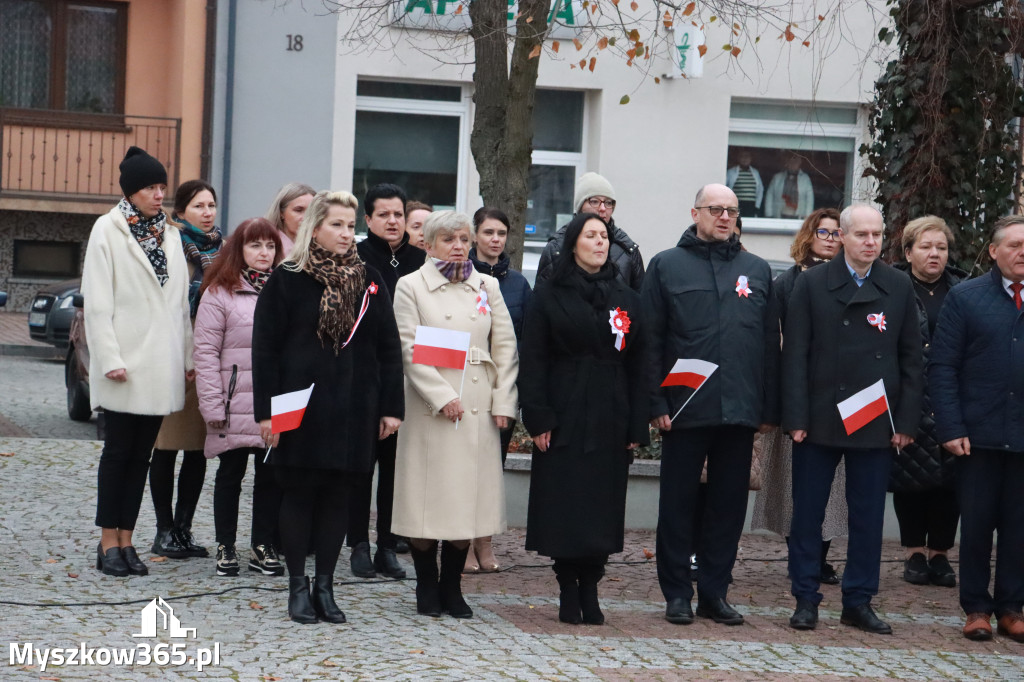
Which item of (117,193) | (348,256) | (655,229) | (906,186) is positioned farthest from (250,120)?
(348,256)

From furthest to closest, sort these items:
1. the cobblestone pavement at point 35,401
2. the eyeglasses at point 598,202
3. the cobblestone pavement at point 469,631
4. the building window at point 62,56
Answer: the building window at point 62,56, the cobblestone pavement at point 35,401, the eyeglasses at point 598,202, the cobblestone pavement at point 469,631

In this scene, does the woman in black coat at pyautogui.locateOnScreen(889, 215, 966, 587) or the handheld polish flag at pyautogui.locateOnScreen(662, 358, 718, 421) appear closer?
the handheld polish flag at pyautogui.locateOnScreen(662, 358, 718, 421)

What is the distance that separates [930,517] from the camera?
8.08m

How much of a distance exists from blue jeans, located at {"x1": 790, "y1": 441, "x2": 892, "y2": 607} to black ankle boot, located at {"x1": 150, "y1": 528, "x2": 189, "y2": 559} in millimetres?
3158

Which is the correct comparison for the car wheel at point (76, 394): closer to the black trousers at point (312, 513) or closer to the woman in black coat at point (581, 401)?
the black trousers at point (312, 513)

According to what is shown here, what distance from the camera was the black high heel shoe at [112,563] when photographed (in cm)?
700

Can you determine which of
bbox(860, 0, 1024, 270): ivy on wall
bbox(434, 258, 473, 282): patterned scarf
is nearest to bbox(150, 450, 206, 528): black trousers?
bbox(434, 258, 473, 282): patterned scarf

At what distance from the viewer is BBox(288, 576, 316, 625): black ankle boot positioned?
20.6 feet

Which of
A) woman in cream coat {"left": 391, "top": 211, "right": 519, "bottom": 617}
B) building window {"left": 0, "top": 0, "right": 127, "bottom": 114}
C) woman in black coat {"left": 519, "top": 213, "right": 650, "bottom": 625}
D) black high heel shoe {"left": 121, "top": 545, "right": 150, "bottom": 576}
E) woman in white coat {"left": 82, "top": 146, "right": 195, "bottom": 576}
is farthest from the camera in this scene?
building window {"left": 0, "top": 0, "right": 127, "bottom": 114}

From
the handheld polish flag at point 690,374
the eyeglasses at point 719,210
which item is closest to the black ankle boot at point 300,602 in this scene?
the handheld polish flag at point 690,374

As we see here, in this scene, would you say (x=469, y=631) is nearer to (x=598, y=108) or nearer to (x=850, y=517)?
(x=850, y=517)

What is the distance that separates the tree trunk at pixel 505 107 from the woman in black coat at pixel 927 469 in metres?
3.15

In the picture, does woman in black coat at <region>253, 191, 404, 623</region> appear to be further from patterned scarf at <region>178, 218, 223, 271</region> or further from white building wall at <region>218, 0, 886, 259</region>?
white building wall at <region>218, 0, 886, 259</region>

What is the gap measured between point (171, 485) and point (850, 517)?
353 cm
